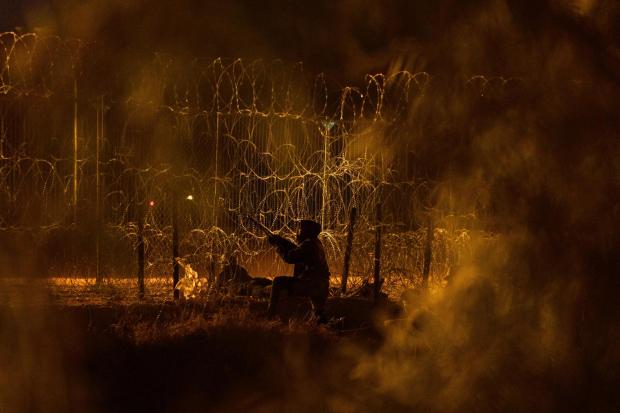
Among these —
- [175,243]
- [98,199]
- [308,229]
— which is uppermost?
[98,199]

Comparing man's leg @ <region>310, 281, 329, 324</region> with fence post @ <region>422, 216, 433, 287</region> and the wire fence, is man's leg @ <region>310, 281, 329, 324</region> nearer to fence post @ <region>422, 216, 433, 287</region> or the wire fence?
the wire fence

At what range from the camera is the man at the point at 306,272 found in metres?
6.98

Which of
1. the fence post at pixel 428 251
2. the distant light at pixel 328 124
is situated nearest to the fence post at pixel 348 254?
the fence post at pixel 428 251

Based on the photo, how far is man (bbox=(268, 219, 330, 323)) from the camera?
6980 millimetres

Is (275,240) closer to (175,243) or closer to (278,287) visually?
(278,287)

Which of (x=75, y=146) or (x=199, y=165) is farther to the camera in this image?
(x=199, y=165)

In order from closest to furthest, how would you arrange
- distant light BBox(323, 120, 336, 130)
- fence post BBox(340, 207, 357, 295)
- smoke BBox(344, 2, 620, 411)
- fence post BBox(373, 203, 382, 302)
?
smoke BBox(344, 2, 620, 411), fence post BBox(373, 203, 382, 302), fence post BBox(340, 207, 357, 295), distant light BBox(323, 120, 336, 130)

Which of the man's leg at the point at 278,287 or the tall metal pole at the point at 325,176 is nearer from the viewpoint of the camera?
the man's leg at the point at 278,287

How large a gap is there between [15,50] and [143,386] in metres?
4.84

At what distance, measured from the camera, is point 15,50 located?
8.34 metres

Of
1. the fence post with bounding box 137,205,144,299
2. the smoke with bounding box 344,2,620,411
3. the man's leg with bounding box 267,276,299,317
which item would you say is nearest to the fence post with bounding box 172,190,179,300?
the fence post with bounding box 137,205,144,299

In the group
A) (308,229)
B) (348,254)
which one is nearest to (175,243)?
(308,229)

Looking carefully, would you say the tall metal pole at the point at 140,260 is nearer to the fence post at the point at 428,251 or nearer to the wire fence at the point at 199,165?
the wire fence at the point at 199,165

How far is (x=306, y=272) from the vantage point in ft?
23.0
